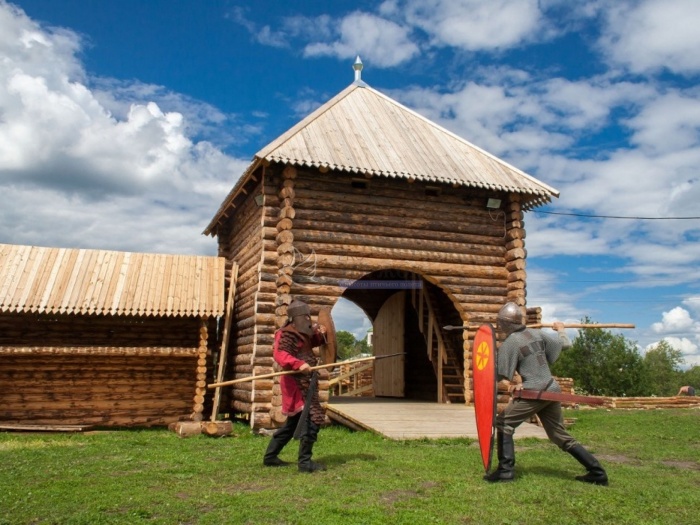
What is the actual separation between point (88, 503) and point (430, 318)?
11374 millimetres

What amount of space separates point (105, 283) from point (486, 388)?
950 cm

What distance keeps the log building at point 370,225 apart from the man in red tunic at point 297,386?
4.45 meters

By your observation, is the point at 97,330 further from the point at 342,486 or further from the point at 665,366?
the point at 665,366

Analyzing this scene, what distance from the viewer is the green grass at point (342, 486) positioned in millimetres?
5109

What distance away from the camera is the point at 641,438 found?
1114 cm

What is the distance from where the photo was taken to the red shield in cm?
636

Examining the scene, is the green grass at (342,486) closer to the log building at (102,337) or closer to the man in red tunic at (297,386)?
the man in red tunic at (297,386)

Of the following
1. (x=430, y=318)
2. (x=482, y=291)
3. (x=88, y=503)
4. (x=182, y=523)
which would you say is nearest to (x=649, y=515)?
(x=182, y=523)

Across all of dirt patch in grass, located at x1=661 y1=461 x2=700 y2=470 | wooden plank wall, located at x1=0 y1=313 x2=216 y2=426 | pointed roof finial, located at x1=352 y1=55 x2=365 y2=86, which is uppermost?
pointed roof finial, located at x1=352 y1=55 x2=365 y2=86

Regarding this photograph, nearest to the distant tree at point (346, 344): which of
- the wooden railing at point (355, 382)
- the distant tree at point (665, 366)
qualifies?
the distant tree at point (665, 366)

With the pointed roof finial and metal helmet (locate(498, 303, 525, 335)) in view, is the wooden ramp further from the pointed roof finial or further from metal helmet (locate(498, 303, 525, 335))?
the pointed roof finial

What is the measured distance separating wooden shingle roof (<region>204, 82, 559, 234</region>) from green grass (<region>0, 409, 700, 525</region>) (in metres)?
5.45

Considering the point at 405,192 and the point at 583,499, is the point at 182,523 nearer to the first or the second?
the point at 583,499

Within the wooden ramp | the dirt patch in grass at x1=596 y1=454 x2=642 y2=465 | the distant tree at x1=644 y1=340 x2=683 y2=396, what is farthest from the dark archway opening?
the distant tree at x1=644 y1=340 x2=683 y2=396
